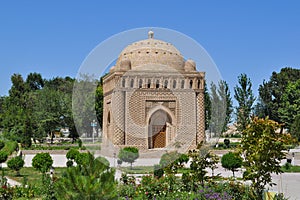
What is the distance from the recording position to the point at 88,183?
371 cm

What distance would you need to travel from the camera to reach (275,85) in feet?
122

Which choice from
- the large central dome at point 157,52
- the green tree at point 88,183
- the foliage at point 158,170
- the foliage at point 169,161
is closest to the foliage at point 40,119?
the large central dome at point 157,52

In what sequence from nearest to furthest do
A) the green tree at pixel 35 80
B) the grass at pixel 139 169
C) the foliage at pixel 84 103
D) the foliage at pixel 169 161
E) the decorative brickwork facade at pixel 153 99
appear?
the foliage at pixel 84 103 < the foliage at pixel 169 161 < the grass at pixel 139 169 < the decorative brickwork facade at pixel 153 99 < the green tree at pixel 35 80


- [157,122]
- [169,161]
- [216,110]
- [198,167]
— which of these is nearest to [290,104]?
[157,122]

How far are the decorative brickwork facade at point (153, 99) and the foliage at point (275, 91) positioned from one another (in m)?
18.5

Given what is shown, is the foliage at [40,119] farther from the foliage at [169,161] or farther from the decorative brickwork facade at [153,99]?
the foliage at [169,161]

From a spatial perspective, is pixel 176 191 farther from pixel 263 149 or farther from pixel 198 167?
pixel 263 149

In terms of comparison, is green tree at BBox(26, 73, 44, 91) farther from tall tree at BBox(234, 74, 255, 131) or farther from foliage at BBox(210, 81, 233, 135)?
foliage at BBox(210, 81, 233, 135)

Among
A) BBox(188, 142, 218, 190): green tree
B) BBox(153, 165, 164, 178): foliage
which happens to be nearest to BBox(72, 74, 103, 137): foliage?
BBox(153, 165, 164, 178): foliage

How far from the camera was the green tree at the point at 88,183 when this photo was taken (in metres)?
3.71

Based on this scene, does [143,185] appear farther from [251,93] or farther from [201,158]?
[251,93]

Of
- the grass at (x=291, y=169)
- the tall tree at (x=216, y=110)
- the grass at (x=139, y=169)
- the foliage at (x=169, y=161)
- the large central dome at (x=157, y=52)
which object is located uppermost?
the large central dome at (x=157, y=52)

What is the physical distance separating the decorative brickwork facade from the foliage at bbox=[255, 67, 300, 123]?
18.5 meters

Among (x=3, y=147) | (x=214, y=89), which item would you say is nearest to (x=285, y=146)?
(x=214, y=89)
